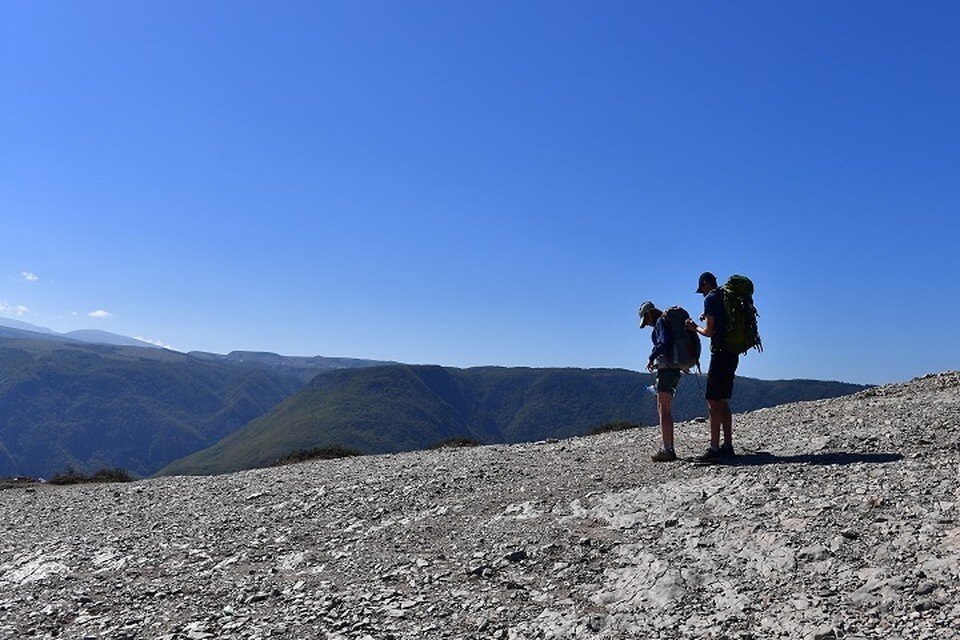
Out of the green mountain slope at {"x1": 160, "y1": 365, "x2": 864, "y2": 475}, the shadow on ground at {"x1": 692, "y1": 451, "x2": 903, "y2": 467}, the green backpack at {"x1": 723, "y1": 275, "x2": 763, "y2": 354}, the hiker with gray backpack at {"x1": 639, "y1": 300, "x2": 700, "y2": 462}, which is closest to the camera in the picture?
the shadow on ground at {"x1": 692, "y1": 451, "x2": 903, "y2": 467}

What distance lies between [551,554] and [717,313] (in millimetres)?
5020

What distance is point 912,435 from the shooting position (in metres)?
12.2

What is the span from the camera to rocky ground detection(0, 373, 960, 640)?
6555 mm

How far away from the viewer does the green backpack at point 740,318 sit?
1130cm

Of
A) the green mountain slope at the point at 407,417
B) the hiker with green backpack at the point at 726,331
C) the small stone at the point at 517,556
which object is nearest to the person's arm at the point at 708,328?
the hiker with green backpack at the point at 726,331

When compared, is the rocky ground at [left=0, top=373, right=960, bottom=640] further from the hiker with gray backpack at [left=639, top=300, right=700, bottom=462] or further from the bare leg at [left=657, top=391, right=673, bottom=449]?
the hiker with gray backpack at [left=639, top=300, right=700, bottom=462]

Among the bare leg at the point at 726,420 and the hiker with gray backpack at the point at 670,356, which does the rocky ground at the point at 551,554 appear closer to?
the bare leg at the point at 726,420

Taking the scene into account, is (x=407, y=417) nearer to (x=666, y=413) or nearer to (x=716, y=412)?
(x=666, y=413)

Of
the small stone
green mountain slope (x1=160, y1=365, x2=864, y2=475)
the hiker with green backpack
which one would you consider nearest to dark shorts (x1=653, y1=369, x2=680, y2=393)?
the hiker with green backpack

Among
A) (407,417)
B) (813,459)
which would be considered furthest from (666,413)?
(407,417)

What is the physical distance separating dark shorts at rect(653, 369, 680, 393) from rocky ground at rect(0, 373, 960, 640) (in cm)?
132

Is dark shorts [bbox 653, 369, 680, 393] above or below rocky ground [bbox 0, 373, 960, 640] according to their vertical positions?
above

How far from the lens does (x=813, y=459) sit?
1096cm

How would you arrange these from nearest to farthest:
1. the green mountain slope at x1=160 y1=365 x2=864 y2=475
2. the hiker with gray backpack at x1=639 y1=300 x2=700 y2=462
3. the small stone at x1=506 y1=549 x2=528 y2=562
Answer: the small stone at x1=506 y1=549 x2=528 y2=562 → the hiker with gray backpack at x1=639 y1=300 x2=700 y2=462 → the green mountain slope at x1=160 y1=365 x2=864 y2=475
